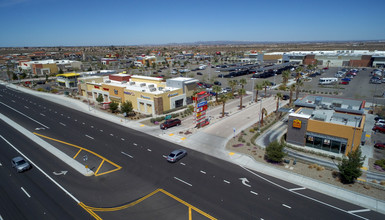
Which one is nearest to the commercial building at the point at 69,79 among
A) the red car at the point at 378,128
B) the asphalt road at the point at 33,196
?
the asphalt road at the point at 33,196

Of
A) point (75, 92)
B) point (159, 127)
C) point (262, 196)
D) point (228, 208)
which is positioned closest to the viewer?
point (228, 208)

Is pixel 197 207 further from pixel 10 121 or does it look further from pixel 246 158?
pixel 10 121

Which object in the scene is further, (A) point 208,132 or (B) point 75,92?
(B) point 75,92

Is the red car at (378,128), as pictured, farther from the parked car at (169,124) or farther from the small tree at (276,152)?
the parked car at (169,124)

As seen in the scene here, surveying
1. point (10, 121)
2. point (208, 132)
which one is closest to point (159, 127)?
point (208, 132)

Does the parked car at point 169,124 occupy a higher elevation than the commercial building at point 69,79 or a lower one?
lower

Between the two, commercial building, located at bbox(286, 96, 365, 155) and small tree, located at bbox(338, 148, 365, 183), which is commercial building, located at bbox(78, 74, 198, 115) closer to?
commercial building, located at bbox(286, 96, 365, 155)

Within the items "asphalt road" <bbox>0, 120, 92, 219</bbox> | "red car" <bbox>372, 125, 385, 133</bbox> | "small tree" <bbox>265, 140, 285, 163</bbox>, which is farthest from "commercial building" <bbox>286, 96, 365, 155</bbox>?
"asphalt road" <bbox>0, 120, 92, 219</bbox>
